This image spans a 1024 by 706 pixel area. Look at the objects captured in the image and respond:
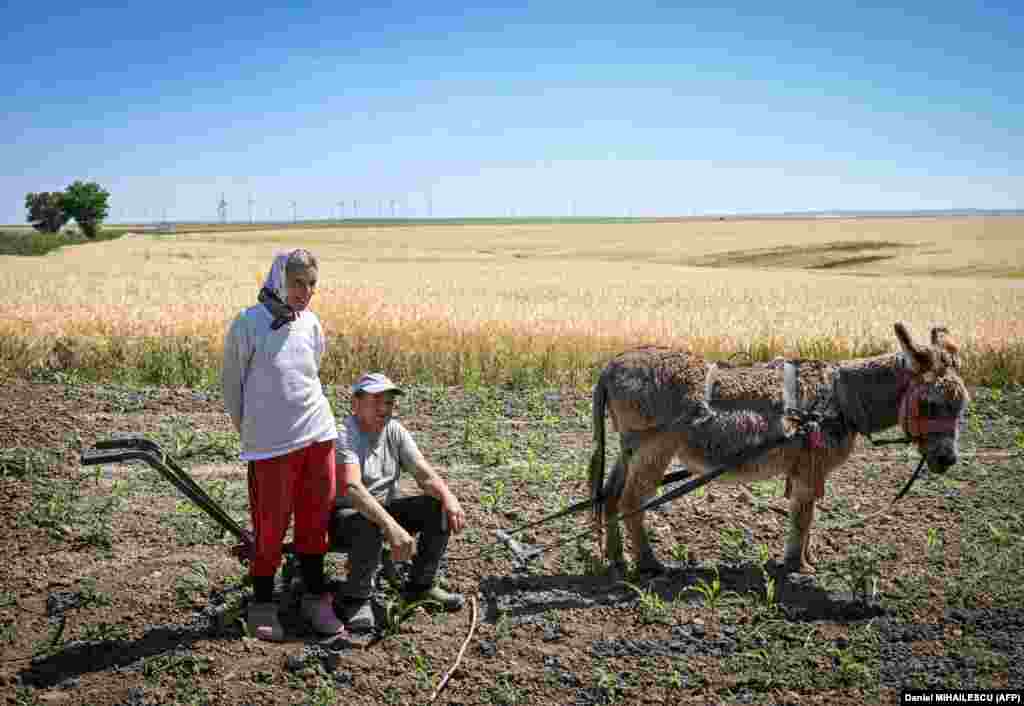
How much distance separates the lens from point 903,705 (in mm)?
4301

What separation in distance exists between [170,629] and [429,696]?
1.78m

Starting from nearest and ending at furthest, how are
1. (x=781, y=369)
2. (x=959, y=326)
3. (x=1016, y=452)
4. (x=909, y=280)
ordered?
(x=781, y=369) → (x=1016, y=452) → (x=959, y=326) → (x=909, y=280)

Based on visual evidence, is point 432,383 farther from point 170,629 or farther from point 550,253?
point 550,253

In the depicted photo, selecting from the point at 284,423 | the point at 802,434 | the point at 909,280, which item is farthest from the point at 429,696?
the point at 909,280

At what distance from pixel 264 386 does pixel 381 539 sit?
1.16 meters

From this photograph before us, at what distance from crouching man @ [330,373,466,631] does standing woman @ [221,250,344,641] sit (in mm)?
141

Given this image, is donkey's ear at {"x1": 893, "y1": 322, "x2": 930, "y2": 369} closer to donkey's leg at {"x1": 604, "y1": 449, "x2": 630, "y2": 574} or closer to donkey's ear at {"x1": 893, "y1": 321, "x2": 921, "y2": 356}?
donkey's ear at {"x1": 893, "y1": 321, "x2": 921, "y2": 356}

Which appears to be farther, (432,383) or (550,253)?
(550,253)

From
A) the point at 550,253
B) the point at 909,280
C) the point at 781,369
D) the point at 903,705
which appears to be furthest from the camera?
the point at 550,253

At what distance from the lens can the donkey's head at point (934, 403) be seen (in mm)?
5395

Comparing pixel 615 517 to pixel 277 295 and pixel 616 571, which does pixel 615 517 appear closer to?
pixel 616 571

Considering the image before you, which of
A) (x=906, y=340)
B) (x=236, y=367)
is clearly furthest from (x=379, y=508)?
(x=906, y=340)

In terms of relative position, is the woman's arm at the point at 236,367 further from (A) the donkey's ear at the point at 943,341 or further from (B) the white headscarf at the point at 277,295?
(A) the donkey's ear at the point at 943,341

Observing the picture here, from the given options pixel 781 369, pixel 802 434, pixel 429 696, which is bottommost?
pixel 429 696
